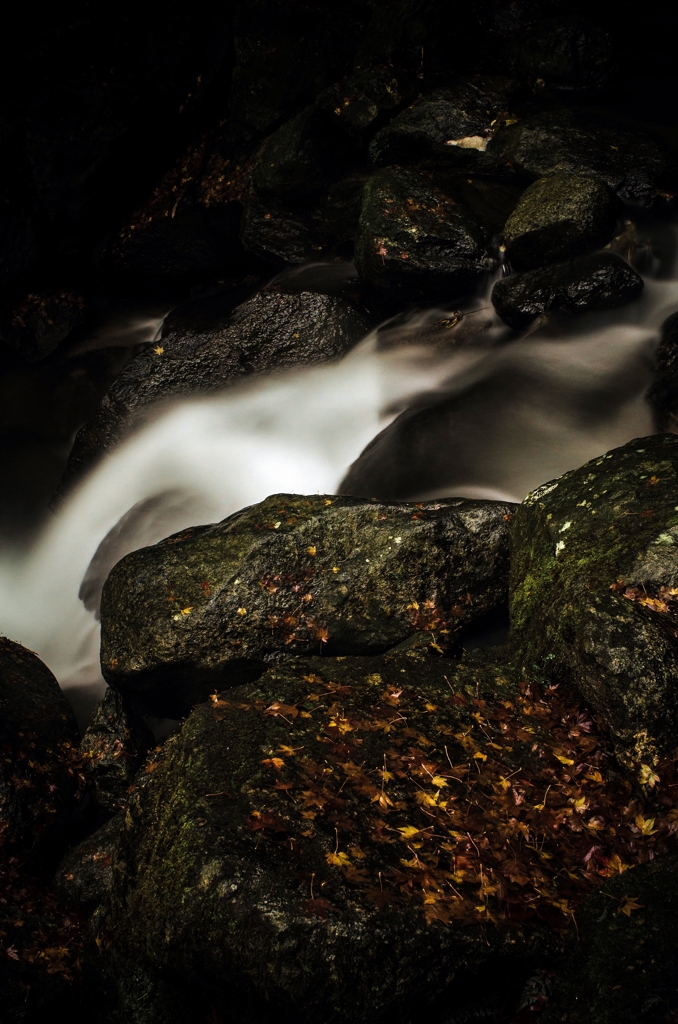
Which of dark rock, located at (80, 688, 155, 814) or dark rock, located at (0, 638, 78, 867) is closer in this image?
dark rock, located at (0, 638, 78, 867)

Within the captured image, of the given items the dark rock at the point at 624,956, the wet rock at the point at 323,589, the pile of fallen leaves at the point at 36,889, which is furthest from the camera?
the wet rock at the point at 323,589

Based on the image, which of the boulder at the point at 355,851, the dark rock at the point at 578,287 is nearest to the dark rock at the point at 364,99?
the dark rock at the point at 578,287

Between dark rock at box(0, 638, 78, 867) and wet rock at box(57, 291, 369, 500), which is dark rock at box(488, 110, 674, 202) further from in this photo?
dark rock at box(0, 638, 78, 867)

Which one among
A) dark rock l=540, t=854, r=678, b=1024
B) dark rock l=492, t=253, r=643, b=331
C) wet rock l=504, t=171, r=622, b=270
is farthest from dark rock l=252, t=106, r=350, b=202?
dark rock l=540, t=854, r=678, b=1024

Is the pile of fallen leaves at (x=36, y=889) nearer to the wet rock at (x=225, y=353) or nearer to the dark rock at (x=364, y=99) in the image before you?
the wet rock at (x=225, y=353)

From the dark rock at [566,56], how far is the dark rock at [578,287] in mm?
3917

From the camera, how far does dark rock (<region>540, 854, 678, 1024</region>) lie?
2.54 metres

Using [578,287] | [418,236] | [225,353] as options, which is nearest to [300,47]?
[418,236]

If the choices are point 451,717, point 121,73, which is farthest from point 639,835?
point 121,73

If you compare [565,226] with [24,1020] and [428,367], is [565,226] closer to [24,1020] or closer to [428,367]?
[428,367]

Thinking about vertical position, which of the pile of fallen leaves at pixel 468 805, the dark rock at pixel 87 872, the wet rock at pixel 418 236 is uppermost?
the wet rock at pixel 418 236

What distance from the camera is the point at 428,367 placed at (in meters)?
9.04

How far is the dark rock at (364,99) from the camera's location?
35.1ft

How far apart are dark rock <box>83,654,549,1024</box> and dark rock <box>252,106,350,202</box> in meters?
9.24
